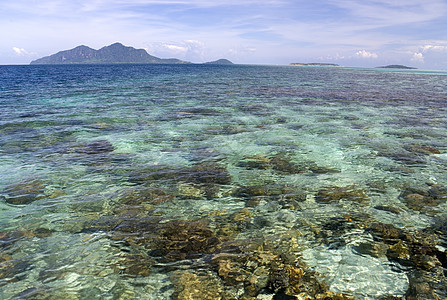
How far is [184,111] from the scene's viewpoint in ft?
63.3

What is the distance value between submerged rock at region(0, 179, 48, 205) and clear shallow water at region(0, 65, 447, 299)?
0.16ft

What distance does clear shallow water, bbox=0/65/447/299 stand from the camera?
167 inches

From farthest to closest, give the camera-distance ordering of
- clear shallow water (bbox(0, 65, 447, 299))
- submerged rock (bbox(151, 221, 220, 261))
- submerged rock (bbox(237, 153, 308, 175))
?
submerged rock (bbox(237, 153, 308, 175))
submerged rock (bbox(151, 221, 220, 261))
clear shallow water (bbox(0, 65, 447, 299))

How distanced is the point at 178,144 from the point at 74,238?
21.6 ft

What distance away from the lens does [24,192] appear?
282 inches

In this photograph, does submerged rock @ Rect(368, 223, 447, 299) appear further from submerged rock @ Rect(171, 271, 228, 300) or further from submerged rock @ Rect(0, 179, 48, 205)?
submerged rock @ Rect(0, 179, 48, 205)

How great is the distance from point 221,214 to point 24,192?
5308mm

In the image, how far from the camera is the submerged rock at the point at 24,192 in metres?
6.78

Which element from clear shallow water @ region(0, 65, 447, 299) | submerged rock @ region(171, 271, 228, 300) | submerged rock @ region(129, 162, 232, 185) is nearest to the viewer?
submerged rock @ region(171, 271, 228, 300)

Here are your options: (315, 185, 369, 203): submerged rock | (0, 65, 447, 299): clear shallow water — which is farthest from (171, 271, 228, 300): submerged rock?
(315, 185, 369, 203): submerged rock

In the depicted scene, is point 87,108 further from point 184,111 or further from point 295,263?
point 295,263

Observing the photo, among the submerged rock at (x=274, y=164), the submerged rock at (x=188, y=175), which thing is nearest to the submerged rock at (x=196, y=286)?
the submerged rock at (x=188, y=175)

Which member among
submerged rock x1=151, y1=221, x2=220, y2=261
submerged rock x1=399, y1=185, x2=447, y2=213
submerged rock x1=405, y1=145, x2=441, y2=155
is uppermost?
submerged rock x1=405, y1=145, x2=441, y2=155

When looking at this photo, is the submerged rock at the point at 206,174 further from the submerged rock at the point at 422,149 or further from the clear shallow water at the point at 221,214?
the submerged rock at the point at 422,149
